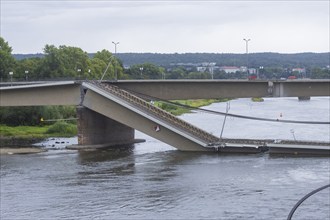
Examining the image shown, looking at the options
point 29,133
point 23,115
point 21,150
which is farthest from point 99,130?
point 23,115

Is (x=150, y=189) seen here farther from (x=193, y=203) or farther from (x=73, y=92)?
(x=73, y=92)

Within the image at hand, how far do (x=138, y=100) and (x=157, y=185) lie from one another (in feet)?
64.0

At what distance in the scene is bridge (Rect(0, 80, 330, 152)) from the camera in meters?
57.2

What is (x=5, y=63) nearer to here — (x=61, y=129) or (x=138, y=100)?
(x=61, y=129)

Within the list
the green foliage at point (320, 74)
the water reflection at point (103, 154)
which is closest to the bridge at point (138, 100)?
the water reflection at point (103, 154)

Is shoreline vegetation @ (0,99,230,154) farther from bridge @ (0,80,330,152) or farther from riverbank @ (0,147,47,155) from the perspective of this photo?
bridge @ (0,80,330,152)

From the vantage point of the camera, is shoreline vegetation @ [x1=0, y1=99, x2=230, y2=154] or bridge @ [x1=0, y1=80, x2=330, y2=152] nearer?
bridge @ [x1=0, y1=80, x2=330, y2=152]

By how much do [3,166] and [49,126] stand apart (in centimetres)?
2767

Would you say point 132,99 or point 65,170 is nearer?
point 65,170

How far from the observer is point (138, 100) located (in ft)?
197

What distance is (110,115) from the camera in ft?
195

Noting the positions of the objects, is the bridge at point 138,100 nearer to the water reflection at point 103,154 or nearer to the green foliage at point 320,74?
the water reflection at point 103,154

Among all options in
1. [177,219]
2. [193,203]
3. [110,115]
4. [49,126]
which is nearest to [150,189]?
[193,203]

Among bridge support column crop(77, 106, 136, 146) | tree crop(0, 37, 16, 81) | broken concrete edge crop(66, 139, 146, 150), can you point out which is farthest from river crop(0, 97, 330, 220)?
tree crop(0, 37, 16, 81)
